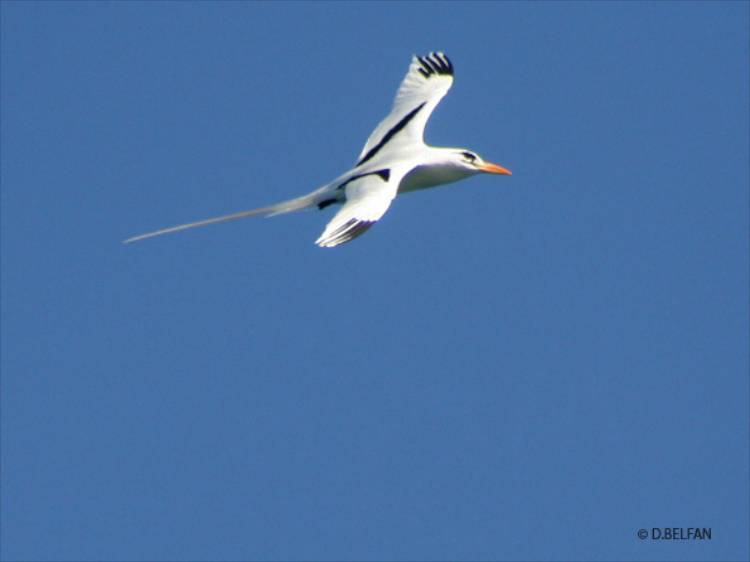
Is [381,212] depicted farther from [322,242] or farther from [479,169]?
[479,169]

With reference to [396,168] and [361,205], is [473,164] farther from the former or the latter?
[361,205]

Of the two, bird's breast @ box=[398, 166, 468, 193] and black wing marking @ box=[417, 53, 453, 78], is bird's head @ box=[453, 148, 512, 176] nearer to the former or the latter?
bird's breast @ box=[398, 166, 468, 193]

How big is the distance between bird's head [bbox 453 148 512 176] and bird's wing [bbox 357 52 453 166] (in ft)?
3.53

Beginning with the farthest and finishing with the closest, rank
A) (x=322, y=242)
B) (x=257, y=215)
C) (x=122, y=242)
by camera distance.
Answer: (x=257, y=215) → (x=122, y=242) → (x=322, y=242)

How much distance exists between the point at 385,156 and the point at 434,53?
4.32 metres

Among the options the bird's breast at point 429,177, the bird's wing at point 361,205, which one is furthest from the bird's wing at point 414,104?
the bird's wing at point 361,205

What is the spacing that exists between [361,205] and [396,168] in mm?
2228

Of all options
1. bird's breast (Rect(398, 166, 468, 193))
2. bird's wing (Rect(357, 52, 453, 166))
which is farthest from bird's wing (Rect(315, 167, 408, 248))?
bird's wing (Rect(357, 52, 453, 166))

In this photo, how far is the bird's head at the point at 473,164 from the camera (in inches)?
832

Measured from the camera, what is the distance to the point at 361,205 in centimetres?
1783

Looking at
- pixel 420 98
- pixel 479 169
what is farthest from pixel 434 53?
pixel 479 169

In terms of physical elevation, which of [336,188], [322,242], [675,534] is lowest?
[675,534]

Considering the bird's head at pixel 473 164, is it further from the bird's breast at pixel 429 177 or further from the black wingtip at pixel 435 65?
the black wingtip at pixel 435 65

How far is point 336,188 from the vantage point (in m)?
20.0
